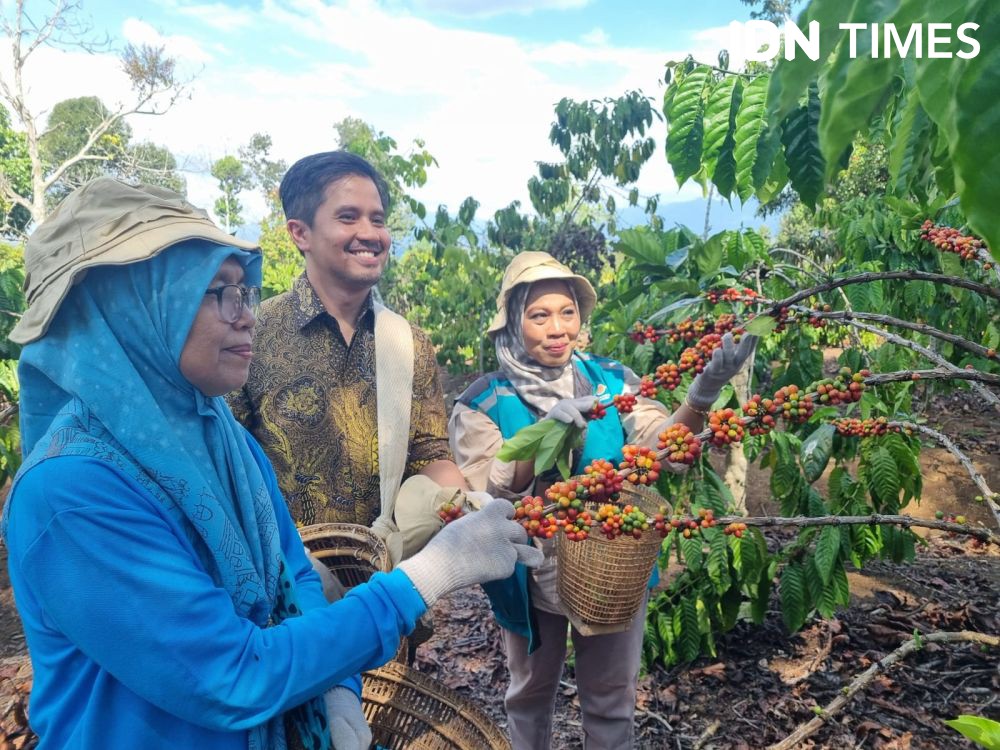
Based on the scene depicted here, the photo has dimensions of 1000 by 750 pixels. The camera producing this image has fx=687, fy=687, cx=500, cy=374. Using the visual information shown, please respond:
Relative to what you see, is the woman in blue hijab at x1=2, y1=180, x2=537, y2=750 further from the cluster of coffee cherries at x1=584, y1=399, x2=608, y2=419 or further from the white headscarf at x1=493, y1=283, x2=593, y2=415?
the white headscarf at x1=493, y1=283, x2=593, y2=415

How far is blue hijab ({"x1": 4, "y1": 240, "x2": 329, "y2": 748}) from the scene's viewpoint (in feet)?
3.66

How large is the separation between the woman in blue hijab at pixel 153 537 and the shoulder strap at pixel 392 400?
2.71ft

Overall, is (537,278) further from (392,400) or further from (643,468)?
(643,468)

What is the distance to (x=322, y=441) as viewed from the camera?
7.22 ft

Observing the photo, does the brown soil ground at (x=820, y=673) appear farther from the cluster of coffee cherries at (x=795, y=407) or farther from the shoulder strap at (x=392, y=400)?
the cluster of coffee cherries at (x=795, y=407)

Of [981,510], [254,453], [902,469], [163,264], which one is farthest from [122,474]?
[981,510]

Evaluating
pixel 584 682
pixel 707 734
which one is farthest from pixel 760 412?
pixel 707 734

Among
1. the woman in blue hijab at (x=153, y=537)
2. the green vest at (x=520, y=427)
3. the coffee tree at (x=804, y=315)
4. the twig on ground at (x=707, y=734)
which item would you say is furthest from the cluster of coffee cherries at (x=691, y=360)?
the twig on ground at (x=707, y=734)

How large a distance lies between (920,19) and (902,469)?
255 centimetres

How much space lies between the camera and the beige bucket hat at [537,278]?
7.55 ft

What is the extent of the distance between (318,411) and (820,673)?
2.64 m

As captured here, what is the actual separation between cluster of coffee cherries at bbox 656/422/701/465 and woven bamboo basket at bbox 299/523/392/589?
36.9 inches

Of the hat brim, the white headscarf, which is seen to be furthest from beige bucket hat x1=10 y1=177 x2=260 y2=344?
the white headscarf

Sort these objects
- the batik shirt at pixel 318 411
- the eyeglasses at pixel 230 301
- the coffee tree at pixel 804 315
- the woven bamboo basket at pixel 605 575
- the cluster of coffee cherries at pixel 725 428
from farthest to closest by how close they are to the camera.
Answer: the batik shirt at pixel 318 411
the woven bamboo basket at pixel 605 575
the cluster of coffee cherries at pixel 725 428
the eyeglasses at pixel 230 301
the coffee tree at pixel 804 315
